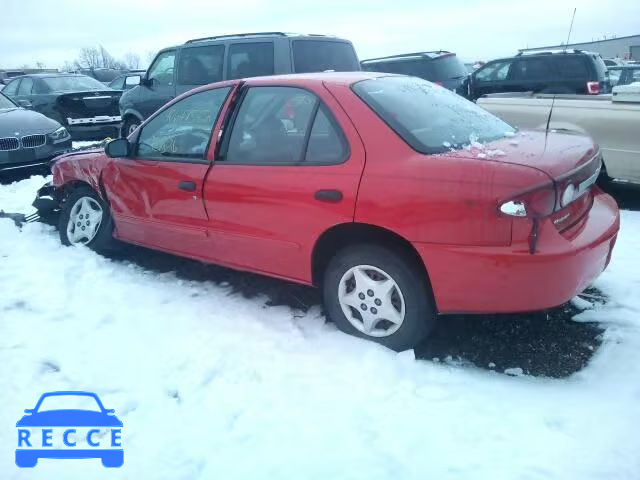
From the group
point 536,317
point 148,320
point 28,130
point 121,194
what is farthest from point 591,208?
point 28,130

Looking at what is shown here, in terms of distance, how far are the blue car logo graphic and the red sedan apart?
138 cm

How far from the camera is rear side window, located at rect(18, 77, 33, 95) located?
1214 centimetres

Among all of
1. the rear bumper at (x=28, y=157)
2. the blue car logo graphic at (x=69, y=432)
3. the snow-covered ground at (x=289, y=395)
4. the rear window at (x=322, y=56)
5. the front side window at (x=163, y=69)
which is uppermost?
the rear window at (x=322, y=56)

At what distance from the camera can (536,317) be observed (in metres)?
3.55

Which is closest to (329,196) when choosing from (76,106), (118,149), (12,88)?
(118,149)

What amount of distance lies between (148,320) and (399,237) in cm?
181

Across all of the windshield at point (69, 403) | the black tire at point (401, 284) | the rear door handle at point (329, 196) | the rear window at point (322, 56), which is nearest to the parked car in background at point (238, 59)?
the rear window at point (322, 56)

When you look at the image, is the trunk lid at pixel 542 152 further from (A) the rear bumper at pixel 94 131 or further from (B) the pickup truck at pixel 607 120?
(A) the rear bumper at pixel 94 131

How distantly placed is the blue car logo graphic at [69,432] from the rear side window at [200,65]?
6141mm

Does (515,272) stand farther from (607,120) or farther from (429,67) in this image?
(429,67)

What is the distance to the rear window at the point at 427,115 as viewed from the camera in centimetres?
314

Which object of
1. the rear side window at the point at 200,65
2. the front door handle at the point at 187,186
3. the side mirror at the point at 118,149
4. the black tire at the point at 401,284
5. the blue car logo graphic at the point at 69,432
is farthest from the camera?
the rear side window at the point at 200,65

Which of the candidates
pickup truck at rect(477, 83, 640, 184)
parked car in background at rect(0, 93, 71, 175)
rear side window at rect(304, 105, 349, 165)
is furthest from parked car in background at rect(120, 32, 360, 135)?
rear side window at rect(304, 105, 349, 165)

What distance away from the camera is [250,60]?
781cm
